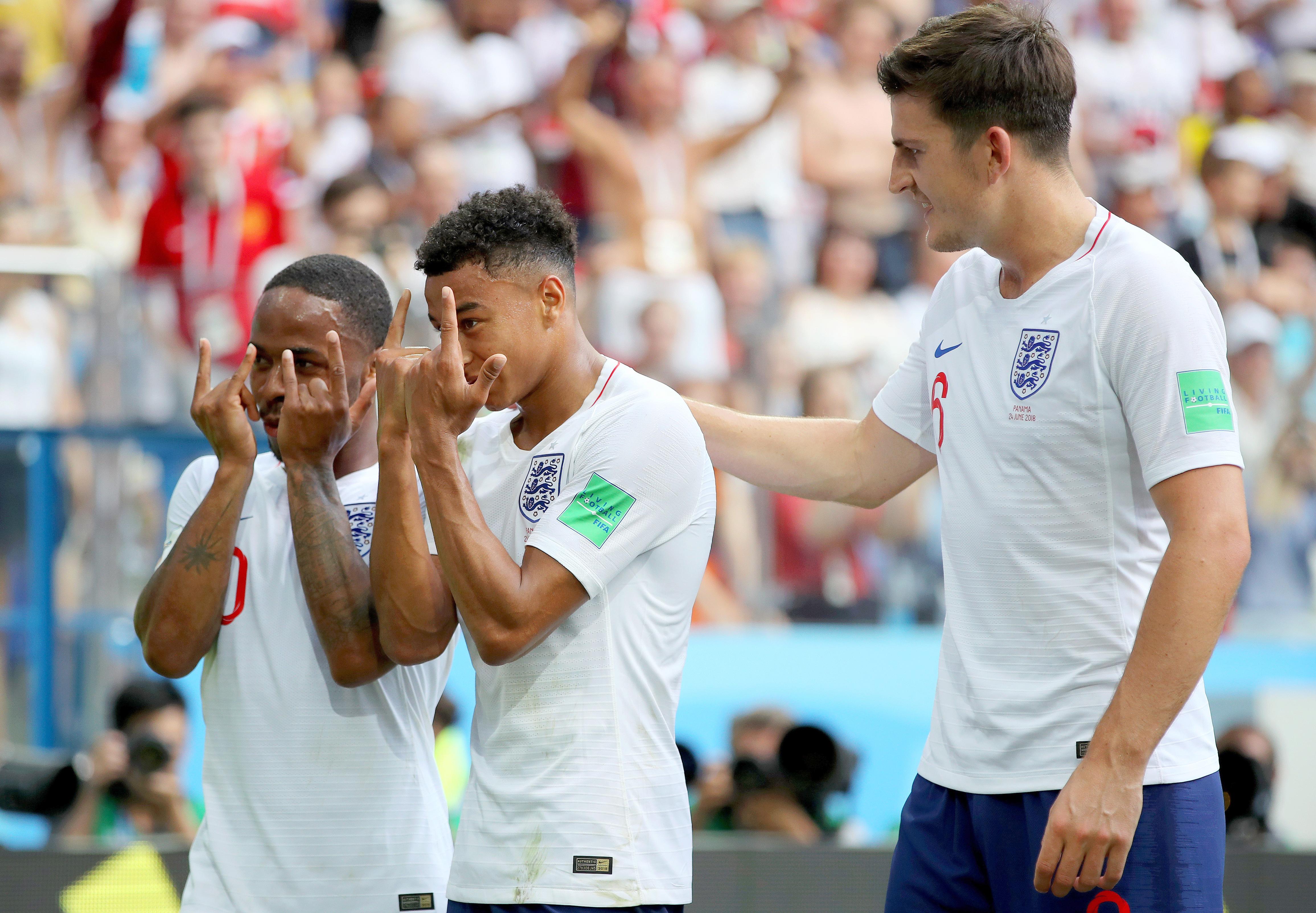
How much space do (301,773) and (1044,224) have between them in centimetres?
166

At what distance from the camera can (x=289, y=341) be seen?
2.68 metres

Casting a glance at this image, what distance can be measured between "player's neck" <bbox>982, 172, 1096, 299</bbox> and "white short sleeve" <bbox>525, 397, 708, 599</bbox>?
2.11ft

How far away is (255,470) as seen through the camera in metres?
2.86

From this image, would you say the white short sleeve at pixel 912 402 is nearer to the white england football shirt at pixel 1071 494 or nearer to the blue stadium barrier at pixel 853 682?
the white england football shirt at pixel 1071 494

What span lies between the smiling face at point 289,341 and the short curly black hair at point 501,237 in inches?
12.0

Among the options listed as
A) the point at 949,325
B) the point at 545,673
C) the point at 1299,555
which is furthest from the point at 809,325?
the point at 545,673

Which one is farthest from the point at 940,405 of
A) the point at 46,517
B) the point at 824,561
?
the point at 46,517

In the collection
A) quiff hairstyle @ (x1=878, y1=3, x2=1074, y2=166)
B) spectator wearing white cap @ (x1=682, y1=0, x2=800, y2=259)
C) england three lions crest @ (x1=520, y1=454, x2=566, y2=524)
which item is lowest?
england three lions crest @ (x1=520, y1=454, x2=566, y2=524)

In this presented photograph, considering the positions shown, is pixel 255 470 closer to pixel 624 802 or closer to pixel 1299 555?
pixel 624 802

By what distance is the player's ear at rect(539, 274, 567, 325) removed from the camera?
2428 mm

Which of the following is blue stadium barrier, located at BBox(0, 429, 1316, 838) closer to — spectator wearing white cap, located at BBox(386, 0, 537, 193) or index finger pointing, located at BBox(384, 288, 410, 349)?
index finger pointing, located at BBox(384, 288, 410, 349)

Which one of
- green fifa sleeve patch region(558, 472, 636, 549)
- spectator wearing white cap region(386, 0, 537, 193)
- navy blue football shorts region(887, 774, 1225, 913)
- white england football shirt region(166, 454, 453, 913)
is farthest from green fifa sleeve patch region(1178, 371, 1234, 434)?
spectator wearing white cap region(386, 0, 537, 193)

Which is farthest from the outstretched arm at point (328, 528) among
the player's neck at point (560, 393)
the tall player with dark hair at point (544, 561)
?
the player's neck at point (560, 393)

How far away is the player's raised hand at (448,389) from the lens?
229cm
